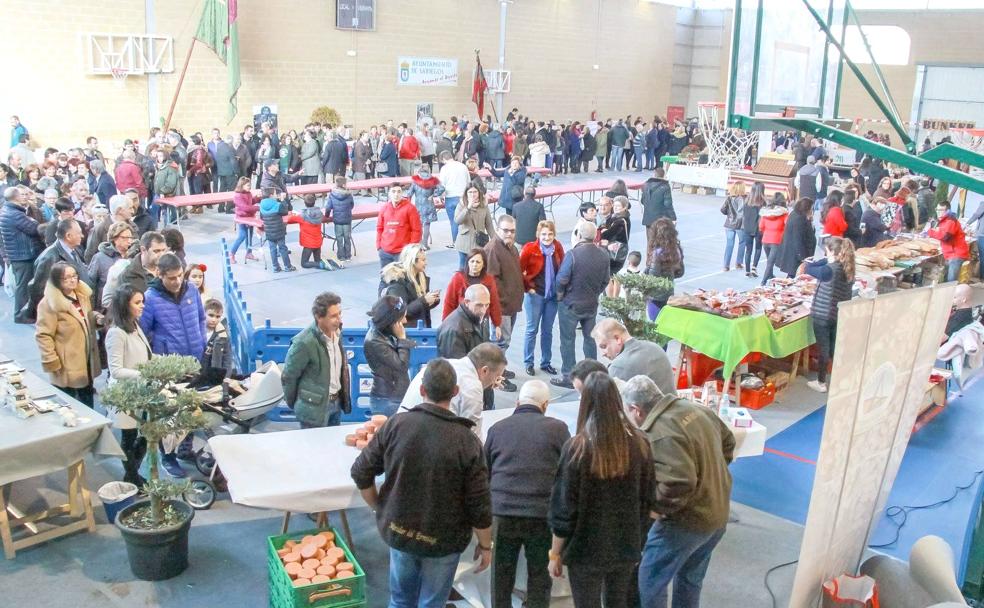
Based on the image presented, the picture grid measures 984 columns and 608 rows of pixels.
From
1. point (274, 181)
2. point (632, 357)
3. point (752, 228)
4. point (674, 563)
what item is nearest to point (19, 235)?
point (274, 181)

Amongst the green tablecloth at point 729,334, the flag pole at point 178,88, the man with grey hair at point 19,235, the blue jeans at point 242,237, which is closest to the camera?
the green tablecloth at point 729,334

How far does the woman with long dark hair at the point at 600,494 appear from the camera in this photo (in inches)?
135

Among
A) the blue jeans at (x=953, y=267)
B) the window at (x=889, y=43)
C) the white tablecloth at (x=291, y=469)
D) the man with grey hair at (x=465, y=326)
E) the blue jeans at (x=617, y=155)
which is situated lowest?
the white tablecloth at (x=291, y=469)

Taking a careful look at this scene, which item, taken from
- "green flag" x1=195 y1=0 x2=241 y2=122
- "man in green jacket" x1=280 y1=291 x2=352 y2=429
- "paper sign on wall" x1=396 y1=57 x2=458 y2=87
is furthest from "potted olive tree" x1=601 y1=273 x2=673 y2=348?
"paper sign on wall" x1=396 y1=57 x2=458 y2=87

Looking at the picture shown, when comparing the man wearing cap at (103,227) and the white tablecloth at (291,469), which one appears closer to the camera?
the white tablecloth at (291,469)

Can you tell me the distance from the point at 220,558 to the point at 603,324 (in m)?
2.54

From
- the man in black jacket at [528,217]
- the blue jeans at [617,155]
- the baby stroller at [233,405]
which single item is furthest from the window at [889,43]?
the baby stroller at [233,405]

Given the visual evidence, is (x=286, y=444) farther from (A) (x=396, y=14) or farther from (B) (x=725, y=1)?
(B) (x=725, y=1)

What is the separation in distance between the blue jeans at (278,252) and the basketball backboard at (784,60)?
7.01 metres

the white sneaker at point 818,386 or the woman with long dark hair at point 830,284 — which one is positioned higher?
the woman with long dark hair at point 830,284

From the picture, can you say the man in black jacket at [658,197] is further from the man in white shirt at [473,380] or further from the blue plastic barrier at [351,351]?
the man in white shirt at [473,380]

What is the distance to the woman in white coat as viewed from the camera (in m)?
5.29

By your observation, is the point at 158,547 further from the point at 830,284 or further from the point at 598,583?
the point at 830,284

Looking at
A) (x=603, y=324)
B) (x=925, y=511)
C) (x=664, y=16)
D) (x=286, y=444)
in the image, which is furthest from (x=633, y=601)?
(x=664, y=16)
